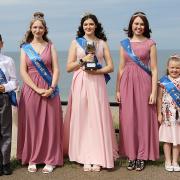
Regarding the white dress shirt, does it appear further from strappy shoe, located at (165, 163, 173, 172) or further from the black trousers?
strappy shoe, located at (165, 163, 173, 172)

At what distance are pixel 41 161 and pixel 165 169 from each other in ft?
5.06

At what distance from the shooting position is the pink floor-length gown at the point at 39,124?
5555 millimetres

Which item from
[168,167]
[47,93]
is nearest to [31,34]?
[47,93]

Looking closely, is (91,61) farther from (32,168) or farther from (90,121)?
(32,168)

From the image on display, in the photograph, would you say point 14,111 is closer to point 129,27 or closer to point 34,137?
point 34,137

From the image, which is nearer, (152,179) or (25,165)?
(152,179)

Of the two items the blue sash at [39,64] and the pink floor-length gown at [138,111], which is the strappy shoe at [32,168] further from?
the pink floor-length gown at [138,111]

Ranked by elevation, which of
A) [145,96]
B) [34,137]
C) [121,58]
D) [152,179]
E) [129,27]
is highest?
[129,27]

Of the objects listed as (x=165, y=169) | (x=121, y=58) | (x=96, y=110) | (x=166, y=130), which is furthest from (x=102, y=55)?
(x=165, y=169)

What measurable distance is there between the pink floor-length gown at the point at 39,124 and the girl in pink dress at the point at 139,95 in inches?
33.5

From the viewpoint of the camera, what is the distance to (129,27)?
570 centimetres

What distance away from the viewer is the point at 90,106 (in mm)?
5617

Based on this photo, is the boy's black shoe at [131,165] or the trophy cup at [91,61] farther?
the boy's black shoe at [131,165]

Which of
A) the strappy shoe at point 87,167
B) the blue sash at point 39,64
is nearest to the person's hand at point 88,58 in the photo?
the blue sash at point 39,64
